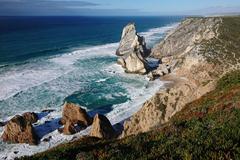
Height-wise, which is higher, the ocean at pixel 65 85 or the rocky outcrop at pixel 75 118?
the rocky outcrop at pixel 75 118

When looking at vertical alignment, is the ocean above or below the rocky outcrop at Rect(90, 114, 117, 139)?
below

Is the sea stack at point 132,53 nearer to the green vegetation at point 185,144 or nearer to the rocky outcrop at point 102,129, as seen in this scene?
the rocky outcrop at point 102,129

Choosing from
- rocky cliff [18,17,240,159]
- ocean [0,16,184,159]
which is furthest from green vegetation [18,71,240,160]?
ocean [0,16,184,159]

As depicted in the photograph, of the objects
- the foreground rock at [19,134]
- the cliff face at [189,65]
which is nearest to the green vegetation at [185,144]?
the cliff face at [189,65]

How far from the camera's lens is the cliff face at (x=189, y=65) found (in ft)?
105

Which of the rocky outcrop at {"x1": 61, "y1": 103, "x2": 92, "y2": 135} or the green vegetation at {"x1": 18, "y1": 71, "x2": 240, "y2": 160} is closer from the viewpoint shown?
the green vegetation at {"x1": 18, "y1": 71, "x2": 240, "y2": 160}

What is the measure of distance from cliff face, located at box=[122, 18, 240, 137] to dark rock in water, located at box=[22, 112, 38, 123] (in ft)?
42.9

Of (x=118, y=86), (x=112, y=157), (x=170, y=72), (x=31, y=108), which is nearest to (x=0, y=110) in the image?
(x=31, y=108)

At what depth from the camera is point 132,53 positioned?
68.0 metres

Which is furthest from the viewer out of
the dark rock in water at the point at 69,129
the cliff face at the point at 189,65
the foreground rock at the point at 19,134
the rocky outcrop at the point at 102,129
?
the dark rock in water at the point at 69,129

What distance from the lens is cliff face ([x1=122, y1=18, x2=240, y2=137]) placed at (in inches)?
1258

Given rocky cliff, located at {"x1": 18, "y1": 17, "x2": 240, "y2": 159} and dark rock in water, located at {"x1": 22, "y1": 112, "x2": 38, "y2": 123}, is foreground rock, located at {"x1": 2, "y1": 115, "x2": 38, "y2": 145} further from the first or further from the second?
rocky cliff, located at {"x1": 18, "y1": 17, "x2": 240, "y2": 159}

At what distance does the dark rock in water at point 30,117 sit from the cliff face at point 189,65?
1308 centimetres

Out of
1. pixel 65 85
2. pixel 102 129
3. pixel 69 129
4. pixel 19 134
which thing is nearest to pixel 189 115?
pixel 102 129
